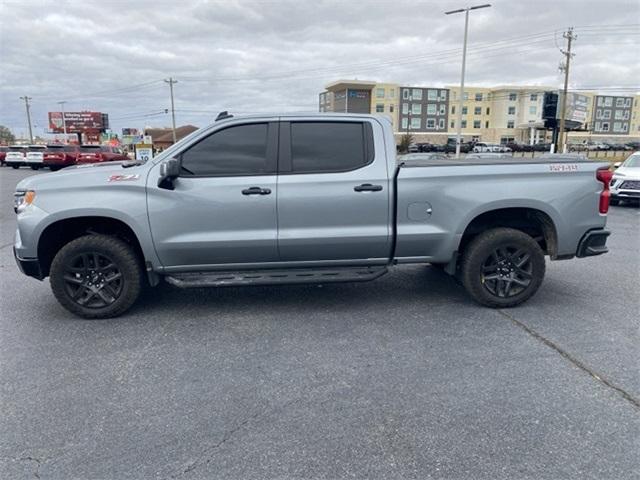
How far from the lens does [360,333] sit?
4.36 meters

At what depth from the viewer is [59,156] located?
30172 mm

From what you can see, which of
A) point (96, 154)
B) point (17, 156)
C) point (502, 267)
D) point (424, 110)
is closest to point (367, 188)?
point (502, 267)

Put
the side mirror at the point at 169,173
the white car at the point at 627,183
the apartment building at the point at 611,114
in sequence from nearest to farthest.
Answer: the side mirror at the point at 169,173 < the white car at the point at 627,183 < the apartment building at the point at 611,114

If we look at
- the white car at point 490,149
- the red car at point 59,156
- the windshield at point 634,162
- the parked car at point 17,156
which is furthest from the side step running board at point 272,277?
the white car at point 490,149

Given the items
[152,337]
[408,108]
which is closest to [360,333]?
[152,337]

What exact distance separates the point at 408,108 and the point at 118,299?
325 ft

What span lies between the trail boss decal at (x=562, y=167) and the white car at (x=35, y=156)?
109 feet

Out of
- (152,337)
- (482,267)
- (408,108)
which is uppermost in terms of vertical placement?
(408,108)

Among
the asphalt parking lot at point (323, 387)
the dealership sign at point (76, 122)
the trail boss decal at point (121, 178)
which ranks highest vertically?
the dealership sign at point (76, 122)

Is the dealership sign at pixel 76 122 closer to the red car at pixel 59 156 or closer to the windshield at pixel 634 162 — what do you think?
the red car at pixel 59 156

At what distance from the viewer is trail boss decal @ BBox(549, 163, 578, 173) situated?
4793 mm

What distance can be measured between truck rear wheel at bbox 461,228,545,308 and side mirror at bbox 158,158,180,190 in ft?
9.80

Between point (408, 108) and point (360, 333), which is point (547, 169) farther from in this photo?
point (408, 108)

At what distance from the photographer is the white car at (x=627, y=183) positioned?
1357 centimetres
